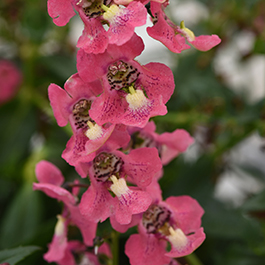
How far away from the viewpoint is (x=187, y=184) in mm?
812

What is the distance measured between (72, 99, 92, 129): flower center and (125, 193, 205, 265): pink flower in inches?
5.3

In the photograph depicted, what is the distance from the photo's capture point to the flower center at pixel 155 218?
41 cm

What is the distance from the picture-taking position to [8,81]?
3.24 feet

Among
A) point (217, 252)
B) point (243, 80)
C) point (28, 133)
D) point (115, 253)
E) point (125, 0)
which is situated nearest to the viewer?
point (125, 0)

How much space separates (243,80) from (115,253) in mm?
919

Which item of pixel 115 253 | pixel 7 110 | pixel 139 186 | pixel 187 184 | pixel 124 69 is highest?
pixel 124 69

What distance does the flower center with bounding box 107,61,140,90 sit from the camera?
14.1 inches

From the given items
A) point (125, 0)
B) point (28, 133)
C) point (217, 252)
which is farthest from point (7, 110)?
point (125, 0)

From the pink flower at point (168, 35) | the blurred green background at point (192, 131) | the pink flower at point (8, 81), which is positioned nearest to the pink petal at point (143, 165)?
the pink flower at point (168, 35)

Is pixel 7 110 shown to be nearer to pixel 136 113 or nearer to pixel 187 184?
pixel 187 184

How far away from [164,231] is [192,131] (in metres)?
0.50

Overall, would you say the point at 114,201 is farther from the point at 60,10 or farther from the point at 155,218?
the point at 60,10

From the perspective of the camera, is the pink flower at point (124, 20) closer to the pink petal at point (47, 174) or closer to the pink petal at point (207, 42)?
the pink petal at point (207, 42)

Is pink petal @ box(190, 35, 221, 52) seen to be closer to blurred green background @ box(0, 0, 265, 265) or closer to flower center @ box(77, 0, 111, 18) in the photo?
flower center @ box(77, 0, 111, 18)
